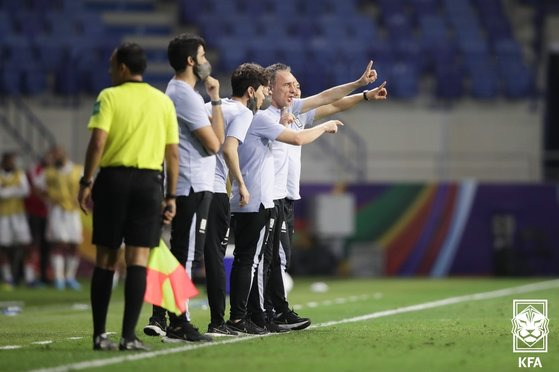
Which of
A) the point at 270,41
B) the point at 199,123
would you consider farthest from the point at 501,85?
the point at 199,123

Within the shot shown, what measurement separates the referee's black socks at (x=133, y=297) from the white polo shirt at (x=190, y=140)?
103 centimetres

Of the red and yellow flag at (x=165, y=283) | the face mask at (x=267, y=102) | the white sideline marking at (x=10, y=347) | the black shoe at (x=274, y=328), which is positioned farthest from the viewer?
the face mask at (x=267, y=102)

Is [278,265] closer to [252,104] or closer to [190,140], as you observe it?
[252,104]

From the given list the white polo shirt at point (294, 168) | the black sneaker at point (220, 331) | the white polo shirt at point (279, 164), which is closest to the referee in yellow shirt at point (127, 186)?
the black sneaker at point (220, 331)

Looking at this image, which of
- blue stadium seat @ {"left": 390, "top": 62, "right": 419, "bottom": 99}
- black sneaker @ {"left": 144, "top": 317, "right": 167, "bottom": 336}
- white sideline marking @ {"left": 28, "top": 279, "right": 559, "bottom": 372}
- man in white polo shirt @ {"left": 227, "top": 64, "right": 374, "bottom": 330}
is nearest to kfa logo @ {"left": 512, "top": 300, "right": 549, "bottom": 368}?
white sideline marking @ {"left": 28, "top": 279, "right": 559, "bottom": 372}

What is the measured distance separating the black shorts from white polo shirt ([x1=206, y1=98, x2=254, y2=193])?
4.40ft

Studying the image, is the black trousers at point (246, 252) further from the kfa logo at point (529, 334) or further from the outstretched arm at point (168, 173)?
the kfa logo at point (529, 334)

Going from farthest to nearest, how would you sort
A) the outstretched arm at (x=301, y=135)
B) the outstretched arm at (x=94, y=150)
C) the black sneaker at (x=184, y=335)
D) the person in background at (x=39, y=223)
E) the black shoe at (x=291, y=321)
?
1. the person in background at (x=39, y=223)
2. the black shoe at (x=291, y=321)
3. the outstretched arm at (x=301, y=135)
4. the black sneaker at (x=184, y=335)
5. the outstretched arm at (x=94, y=150)

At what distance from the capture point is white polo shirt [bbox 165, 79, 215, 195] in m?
9.05

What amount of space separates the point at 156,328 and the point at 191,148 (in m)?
1.44

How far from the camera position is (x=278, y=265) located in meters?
10.7

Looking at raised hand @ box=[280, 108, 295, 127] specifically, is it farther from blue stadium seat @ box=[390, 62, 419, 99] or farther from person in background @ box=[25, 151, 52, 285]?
blue stadium seat @ box=[390, 62, 419, 99]

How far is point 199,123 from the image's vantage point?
9.02 meters

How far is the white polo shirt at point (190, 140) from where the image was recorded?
905 cm
